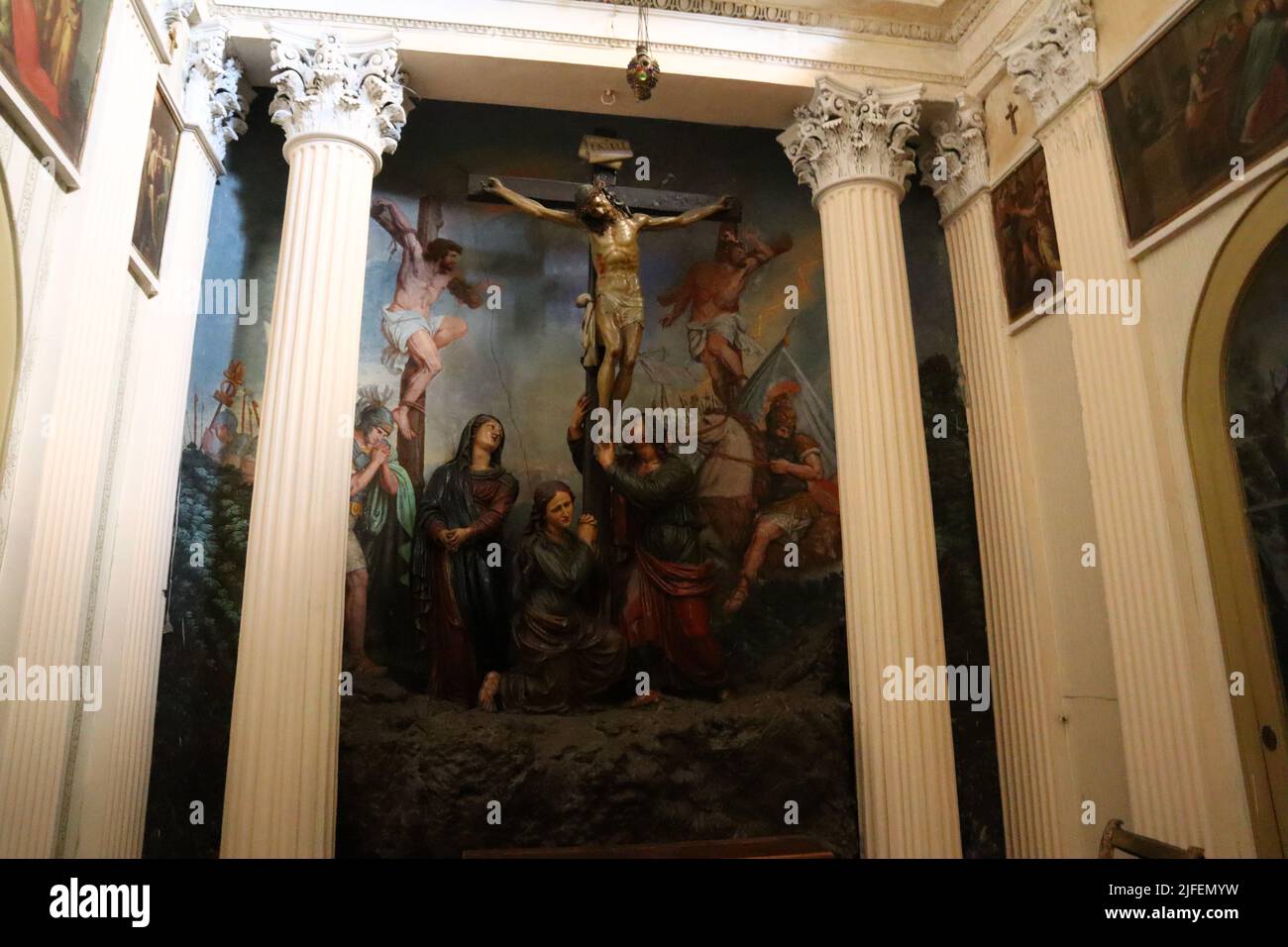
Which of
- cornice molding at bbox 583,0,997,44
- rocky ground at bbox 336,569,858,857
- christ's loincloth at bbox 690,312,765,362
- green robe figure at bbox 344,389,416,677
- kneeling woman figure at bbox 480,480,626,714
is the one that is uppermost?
cornice molding at bbox 583,0,997,44

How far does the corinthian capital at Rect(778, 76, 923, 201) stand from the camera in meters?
6.21

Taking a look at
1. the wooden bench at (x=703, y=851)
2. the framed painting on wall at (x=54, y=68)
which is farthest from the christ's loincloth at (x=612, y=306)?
the wooden bench at (x=703, y=851)

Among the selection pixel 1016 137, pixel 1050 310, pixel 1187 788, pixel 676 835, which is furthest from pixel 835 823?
pixel 1016 137

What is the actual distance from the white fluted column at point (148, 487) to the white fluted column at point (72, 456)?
1.08ft

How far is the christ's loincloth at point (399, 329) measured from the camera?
6.59 metres

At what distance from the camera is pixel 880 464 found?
5.59 meters

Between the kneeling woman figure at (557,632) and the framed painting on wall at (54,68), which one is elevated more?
the framed painting on wall at (54,68)

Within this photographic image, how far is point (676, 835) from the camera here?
5082mm

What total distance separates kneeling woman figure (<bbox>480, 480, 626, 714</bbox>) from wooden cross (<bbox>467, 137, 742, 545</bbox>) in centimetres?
27

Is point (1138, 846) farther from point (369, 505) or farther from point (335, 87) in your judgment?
point (335, 87)

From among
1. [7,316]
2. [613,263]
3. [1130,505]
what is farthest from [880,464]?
[7,316]

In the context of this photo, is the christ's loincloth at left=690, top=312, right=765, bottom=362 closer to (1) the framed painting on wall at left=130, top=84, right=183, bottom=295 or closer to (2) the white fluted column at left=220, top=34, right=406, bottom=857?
(2) the white fluted column at left=220, top=34, right=406, bottom=857

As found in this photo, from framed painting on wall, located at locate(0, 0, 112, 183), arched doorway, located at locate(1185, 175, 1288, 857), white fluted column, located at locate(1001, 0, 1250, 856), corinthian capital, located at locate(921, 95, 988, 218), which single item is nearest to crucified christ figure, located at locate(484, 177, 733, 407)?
corinthian capital, located at locate(921, 95, 988, 218)

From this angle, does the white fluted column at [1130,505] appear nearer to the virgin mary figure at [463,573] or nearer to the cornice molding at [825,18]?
the cornice molding at [825,18]
